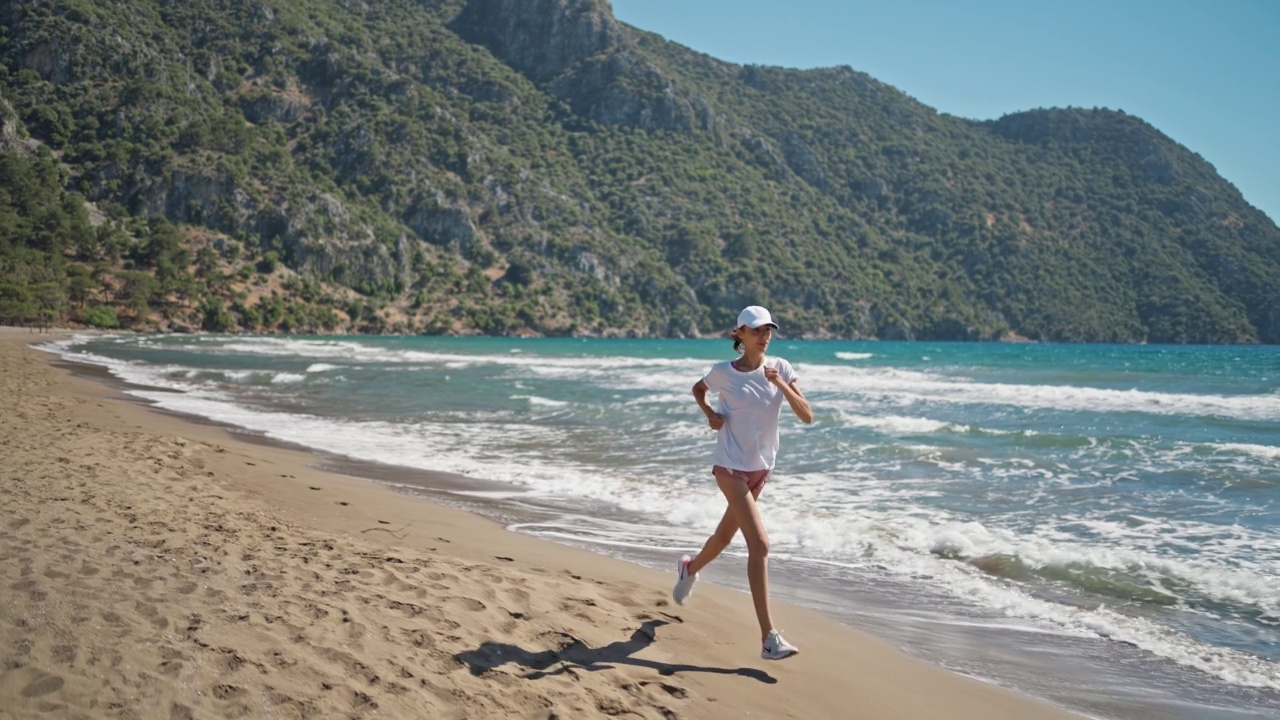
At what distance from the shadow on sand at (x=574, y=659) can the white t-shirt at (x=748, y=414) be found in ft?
3.55

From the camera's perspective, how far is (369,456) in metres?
12.1

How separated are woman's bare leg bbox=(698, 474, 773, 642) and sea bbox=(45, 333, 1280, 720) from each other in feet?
4.04

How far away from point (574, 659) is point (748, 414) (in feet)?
5.15

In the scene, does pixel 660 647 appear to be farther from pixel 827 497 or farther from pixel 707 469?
pixel 707 469

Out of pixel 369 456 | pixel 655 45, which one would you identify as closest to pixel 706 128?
pixel 655 45

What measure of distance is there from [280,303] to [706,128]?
313 feet

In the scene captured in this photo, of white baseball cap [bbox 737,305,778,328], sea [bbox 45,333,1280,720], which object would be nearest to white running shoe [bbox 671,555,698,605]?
sea [bbox 45,333,1280,720]

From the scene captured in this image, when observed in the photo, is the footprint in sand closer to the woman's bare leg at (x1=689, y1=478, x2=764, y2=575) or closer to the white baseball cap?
the woman's bare leg at (x1=689, y1=478, x2=764, y2=575)

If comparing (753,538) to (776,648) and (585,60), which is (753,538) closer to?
(776,648)

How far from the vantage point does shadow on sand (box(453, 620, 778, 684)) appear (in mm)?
3955

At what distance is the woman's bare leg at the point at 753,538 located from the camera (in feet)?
14.6

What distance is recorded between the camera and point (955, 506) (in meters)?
9.35

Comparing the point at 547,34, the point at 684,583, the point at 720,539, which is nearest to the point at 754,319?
the point at 720,539

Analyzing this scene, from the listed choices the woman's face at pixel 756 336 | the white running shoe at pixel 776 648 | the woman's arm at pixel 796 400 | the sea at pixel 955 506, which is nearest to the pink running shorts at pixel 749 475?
the woman's arm at pixel 796 400
